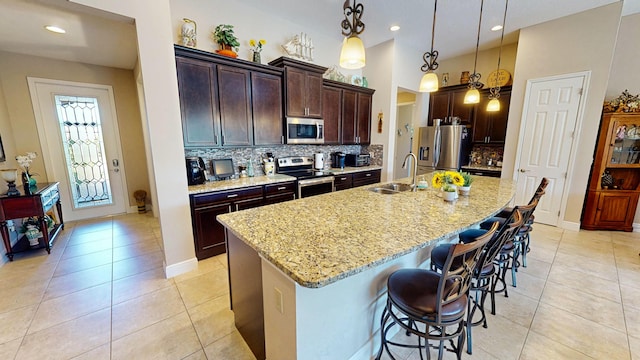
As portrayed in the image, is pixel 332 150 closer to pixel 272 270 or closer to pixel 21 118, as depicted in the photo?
pixel 272 270

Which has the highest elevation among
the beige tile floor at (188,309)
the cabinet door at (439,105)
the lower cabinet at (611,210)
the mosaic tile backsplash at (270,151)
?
the cabinet door at (439,105)

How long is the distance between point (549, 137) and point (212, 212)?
520 centimetres

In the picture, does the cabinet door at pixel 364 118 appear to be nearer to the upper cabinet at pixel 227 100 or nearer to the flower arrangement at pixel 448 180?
the upper cabinet at pixel 227 100

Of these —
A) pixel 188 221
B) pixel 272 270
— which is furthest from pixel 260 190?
pixel 272 270

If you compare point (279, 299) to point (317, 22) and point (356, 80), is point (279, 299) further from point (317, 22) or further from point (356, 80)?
point (356, 80)

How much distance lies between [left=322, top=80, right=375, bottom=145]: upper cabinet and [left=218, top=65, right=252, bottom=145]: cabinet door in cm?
143

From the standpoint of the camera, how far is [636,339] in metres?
1.77

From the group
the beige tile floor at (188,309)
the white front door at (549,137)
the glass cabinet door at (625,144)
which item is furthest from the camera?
the white front door at (549,137)

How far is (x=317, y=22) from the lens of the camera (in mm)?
3832

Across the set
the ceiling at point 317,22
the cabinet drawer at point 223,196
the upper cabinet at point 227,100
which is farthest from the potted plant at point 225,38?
the cabinet drawer at point 223,196

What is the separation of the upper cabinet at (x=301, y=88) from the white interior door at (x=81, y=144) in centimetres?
329

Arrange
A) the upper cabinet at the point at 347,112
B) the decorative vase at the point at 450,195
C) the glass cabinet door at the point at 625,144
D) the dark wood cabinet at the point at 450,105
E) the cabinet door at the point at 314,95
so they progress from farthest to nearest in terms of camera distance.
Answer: the dark wood cabinet at the point at 450,105, the upper cabinet at the point at 347,112, the cabinet door at the point at 314,95, the glass cabinet door at the point at 625,144, the decorative vase at the point at 450,195

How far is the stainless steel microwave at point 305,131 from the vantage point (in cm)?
A: 366

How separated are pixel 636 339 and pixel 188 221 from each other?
3.94m
